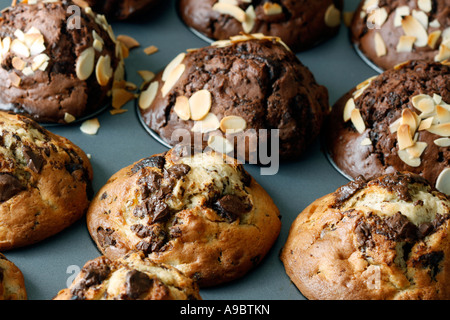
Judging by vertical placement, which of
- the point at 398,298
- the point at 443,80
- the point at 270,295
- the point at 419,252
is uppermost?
the point at 443,80

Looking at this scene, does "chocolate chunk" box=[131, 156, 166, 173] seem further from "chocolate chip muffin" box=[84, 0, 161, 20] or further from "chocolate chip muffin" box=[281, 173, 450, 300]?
"chocolate chip muffin" box=[84, 0, 161, 20]

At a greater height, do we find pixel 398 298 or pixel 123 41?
pixel 123 41

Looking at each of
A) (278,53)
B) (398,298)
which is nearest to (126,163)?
(278,53)

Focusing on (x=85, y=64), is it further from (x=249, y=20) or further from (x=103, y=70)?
(x=249, y=20)

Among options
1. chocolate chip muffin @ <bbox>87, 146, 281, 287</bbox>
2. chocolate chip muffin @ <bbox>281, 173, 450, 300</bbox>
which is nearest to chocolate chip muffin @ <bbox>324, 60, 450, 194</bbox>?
chocolate chip muffin @ <bbox>281, 173, 450, 300</bbox>

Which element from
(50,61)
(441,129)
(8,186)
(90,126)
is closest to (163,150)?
(90,126)

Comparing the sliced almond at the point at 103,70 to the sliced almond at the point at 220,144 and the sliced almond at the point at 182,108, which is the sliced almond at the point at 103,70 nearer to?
the sliced almond at the point at 182,108
